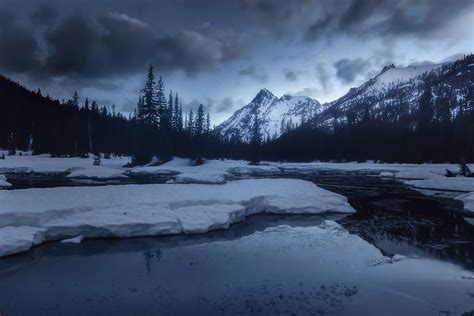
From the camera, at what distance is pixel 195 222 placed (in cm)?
1487

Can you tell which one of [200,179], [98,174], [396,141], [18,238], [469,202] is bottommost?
[18,238]

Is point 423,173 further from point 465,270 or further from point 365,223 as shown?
point 465,270

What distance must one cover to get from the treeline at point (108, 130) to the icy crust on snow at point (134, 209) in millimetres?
38342

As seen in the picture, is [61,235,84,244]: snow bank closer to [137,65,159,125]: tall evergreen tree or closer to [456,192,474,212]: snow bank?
[456,192,474,212]: snow bank

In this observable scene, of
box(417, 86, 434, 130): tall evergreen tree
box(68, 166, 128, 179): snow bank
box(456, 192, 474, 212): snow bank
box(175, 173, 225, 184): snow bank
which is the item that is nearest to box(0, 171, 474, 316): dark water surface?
box(456, 192, 474, 212): snow bank

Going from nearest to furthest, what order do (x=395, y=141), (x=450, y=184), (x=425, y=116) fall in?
(x=450, y=184)
(x=395, y=141)
(x=425, y=116)

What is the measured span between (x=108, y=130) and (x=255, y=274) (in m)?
92.6

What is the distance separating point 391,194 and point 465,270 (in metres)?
19.4

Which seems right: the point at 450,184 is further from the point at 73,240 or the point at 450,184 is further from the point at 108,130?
the point at 108,130

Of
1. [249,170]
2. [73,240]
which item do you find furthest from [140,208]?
[249,170]

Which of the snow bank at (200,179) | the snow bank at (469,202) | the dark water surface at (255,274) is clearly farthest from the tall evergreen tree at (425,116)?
the dark water surface at (255,274)

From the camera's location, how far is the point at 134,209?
1508 centimetres

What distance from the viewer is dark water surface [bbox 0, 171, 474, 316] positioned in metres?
7.55

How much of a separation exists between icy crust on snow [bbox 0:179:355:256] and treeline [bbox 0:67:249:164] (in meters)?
38.3
